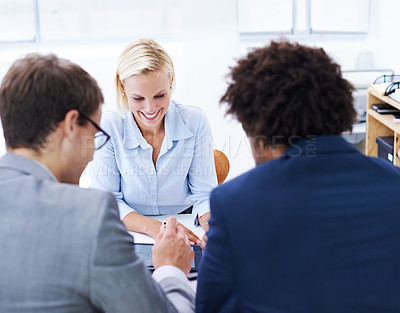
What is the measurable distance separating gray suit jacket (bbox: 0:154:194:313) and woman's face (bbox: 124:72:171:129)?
38.1 inches

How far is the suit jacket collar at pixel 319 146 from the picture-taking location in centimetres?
105

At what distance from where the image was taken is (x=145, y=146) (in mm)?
1979

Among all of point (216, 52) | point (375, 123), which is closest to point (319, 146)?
point (375, 123)

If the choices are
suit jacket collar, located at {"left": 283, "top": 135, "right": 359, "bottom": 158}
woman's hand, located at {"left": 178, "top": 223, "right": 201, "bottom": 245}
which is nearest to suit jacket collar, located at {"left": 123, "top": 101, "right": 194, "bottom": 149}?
woman's hand, located at {"left": 178, "top": 223, "right": 201, "bottom": 245}

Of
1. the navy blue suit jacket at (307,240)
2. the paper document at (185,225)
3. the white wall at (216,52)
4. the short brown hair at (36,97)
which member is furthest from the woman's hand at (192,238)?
the white wall at (216,52)

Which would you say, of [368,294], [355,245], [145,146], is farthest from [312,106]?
[145,146]

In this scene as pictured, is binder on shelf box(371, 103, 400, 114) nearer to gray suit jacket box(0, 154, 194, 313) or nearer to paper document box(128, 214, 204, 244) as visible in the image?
paper document box(128, 214, 204, 244)

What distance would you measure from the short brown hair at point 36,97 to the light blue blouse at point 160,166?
2.92 feet

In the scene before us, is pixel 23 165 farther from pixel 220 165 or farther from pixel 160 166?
pixel 220 165

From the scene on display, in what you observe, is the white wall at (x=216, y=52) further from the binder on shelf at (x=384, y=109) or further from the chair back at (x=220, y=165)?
the chair back at (x=220, y=165)

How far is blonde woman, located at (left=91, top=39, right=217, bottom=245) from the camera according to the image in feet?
6.29

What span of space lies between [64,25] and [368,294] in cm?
396

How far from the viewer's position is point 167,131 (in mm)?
2021

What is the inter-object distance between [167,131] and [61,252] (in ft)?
3.68
